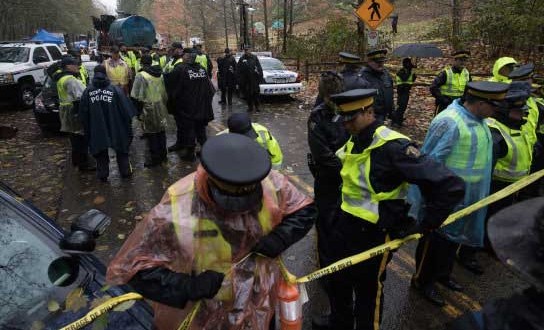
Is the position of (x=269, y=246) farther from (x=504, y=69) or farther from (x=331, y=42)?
(x=331, y=42)

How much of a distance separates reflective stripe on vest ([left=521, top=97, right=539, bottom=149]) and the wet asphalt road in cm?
139

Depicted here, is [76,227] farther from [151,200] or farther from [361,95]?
[151,200]

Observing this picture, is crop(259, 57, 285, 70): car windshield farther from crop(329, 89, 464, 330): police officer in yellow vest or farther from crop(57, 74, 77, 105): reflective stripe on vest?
crop(329, 89, 464, 330): police officer in yellow vest

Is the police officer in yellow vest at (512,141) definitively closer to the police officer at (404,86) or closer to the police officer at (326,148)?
the police officer at (326,148)

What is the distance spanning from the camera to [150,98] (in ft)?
23.5

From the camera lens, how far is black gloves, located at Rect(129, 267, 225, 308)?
1.81m

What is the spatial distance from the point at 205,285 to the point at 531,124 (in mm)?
4220

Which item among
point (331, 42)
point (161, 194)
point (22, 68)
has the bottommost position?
point (161, 194)

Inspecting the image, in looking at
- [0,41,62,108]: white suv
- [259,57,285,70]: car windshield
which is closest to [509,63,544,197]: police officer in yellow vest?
[259,57,285,70]: car windshield

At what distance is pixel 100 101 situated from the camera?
6.25m

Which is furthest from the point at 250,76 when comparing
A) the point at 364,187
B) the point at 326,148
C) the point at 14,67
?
the point at 364,187

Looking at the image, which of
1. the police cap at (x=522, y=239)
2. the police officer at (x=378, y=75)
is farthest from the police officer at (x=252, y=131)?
the police officer at (x=378, y=75)

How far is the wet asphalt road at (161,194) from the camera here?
12.1 feet

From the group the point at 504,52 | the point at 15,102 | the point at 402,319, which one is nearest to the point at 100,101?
the point at 402,319
